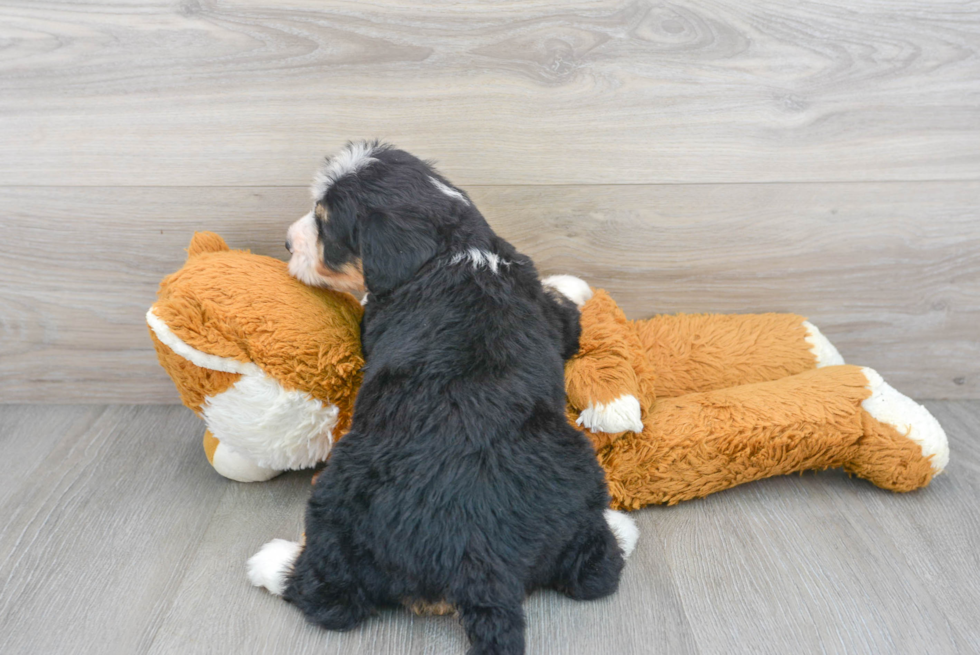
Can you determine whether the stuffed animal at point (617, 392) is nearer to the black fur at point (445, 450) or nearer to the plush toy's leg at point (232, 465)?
the plush toy's leg at point (232, 465)

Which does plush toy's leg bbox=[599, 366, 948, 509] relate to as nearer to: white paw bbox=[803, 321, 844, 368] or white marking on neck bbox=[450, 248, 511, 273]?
white paw bbox=[803, 321, 844, 368]

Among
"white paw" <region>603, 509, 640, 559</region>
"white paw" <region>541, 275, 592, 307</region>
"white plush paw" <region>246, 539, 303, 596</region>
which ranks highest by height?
"white paw" <region>541, 275, 592, 307</region>

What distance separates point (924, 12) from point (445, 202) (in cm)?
121

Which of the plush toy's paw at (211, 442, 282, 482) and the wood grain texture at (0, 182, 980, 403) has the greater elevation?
the wood grain texture at (0, 182, 980, 403)

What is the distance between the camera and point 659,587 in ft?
4.29

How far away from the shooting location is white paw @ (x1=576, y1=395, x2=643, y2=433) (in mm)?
1386

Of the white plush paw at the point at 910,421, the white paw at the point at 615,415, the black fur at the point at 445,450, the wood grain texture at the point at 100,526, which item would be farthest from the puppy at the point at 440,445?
the white plush paw at the point at 910,421

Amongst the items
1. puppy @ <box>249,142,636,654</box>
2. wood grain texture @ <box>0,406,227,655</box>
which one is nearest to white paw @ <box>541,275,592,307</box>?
puppy @ <box>249,142,636,654</box>

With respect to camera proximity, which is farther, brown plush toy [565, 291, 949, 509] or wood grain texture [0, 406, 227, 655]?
brown plush toy [565, 291, 949, 509]

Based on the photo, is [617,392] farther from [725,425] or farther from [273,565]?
[273,565]

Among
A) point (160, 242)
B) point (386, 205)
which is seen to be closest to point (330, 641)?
point (386, 205)

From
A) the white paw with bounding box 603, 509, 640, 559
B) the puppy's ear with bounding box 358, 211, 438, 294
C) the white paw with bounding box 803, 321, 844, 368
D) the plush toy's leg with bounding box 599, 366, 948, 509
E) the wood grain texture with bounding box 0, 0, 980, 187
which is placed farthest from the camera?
the white paw with bounding box 803, 321, 844, 368

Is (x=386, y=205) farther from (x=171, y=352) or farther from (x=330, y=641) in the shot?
(x=330, y=641)

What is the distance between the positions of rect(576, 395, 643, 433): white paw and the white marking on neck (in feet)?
1.14
